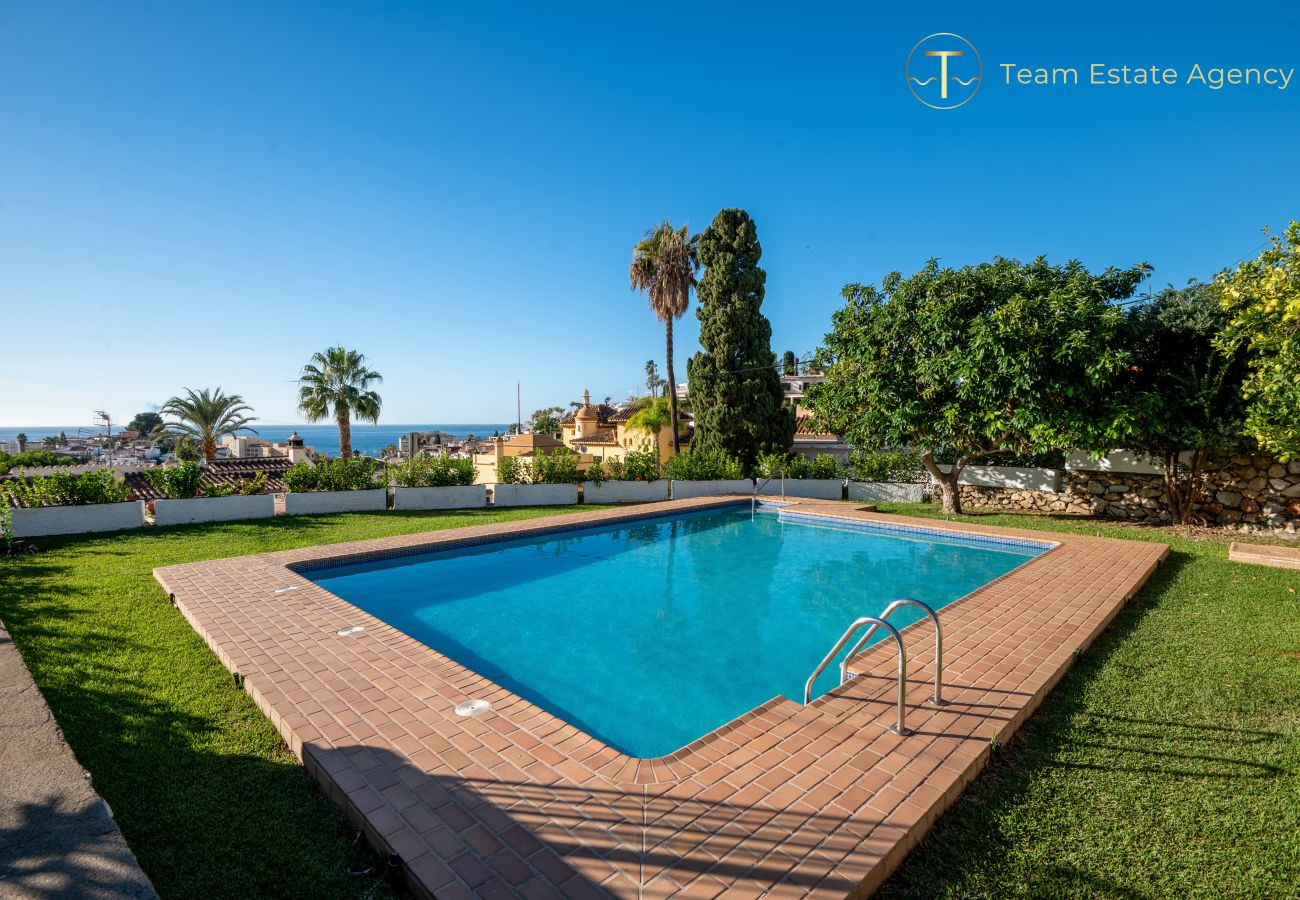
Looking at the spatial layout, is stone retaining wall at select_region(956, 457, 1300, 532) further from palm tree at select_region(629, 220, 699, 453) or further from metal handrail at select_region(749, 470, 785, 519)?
palm tree at select_region(629, 220, 699, 453)

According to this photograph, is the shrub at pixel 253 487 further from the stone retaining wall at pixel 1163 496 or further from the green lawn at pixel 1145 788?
the stone retaining wall at pixel 1163 496

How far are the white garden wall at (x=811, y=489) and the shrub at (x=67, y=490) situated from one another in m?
15.6

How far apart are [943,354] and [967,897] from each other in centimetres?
1210

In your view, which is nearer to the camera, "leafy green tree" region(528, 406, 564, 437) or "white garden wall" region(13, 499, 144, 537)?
"white garden wall" region(13, 499, 144, 537)

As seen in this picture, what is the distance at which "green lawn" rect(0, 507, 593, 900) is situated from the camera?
2.66 meters

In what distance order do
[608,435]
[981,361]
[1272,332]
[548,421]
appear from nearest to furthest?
[1272,332] → [981,361] → [608,435] → [548,421]

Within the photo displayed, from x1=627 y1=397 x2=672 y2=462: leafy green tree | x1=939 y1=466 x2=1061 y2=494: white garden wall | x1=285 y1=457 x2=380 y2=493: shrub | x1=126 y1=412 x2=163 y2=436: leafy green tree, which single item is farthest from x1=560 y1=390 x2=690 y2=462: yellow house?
x1=126 y1=412 x2=163 y2=436: leafy green tree

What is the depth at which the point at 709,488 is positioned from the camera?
17.9m

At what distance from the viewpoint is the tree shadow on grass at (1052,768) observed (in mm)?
2621

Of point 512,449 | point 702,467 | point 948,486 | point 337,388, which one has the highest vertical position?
point 337,388

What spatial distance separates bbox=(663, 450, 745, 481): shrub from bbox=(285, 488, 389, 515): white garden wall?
8.47m

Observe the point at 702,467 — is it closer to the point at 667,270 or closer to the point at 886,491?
the point at 886,491

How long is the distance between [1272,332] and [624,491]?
1369 centimetres

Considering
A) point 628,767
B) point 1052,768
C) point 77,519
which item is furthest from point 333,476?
point 1052,768
